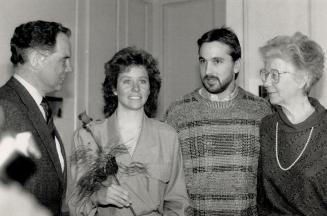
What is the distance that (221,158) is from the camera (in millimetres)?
2482

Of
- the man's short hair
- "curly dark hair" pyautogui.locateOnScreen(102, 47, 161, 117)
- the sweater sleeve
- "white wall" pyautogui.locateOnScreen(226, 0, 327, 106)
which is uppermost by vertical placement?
"white wall" pyautogui.locateOnScreen(226, 0, 327, 106)

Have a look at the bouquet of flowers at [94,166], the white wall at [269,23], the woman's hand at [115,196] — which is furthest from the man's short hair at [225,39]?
the woman's hand at [115,196]

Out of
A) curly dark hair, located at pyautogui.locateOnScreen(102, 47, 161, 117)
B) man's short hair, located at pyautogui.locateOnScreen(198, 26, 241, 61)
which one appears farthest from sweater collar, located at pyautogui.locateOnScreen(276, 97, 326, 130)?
curly dark hair, located at pyautogui.locateOnScreen(102, 47, 161, 117)

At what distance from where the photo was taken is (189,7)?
18.4 ft

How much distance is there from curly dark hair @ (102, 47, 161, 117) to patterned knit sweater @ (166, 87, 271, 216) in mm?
259

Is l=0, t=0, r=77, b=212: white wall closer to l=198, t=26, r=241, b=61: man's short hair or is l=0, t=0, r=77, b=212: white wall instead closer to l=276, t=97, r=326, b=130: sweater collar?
l=198, t=26, r=241, b=61: man's short hair

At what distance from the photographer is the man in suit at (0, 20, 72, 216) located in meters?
1.81

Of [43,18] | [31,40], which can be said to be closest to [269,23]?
[43,18]

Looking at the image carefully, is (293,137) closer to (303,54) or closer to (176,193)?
(303,54)

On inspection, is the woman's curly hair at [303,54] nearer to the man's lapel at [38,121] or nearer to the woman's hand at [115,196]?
the woman's hand at [115,196]

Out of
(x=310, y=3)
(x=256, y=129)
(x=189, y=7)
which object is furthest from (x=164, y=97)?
(x=256, y=129)

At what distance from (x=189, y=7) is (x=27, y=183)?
424cm

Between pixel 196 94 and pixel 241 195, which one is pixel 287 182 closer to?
pixel 241 195

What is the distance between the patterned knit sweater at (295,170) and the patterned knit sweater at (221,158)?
0.35 ft
